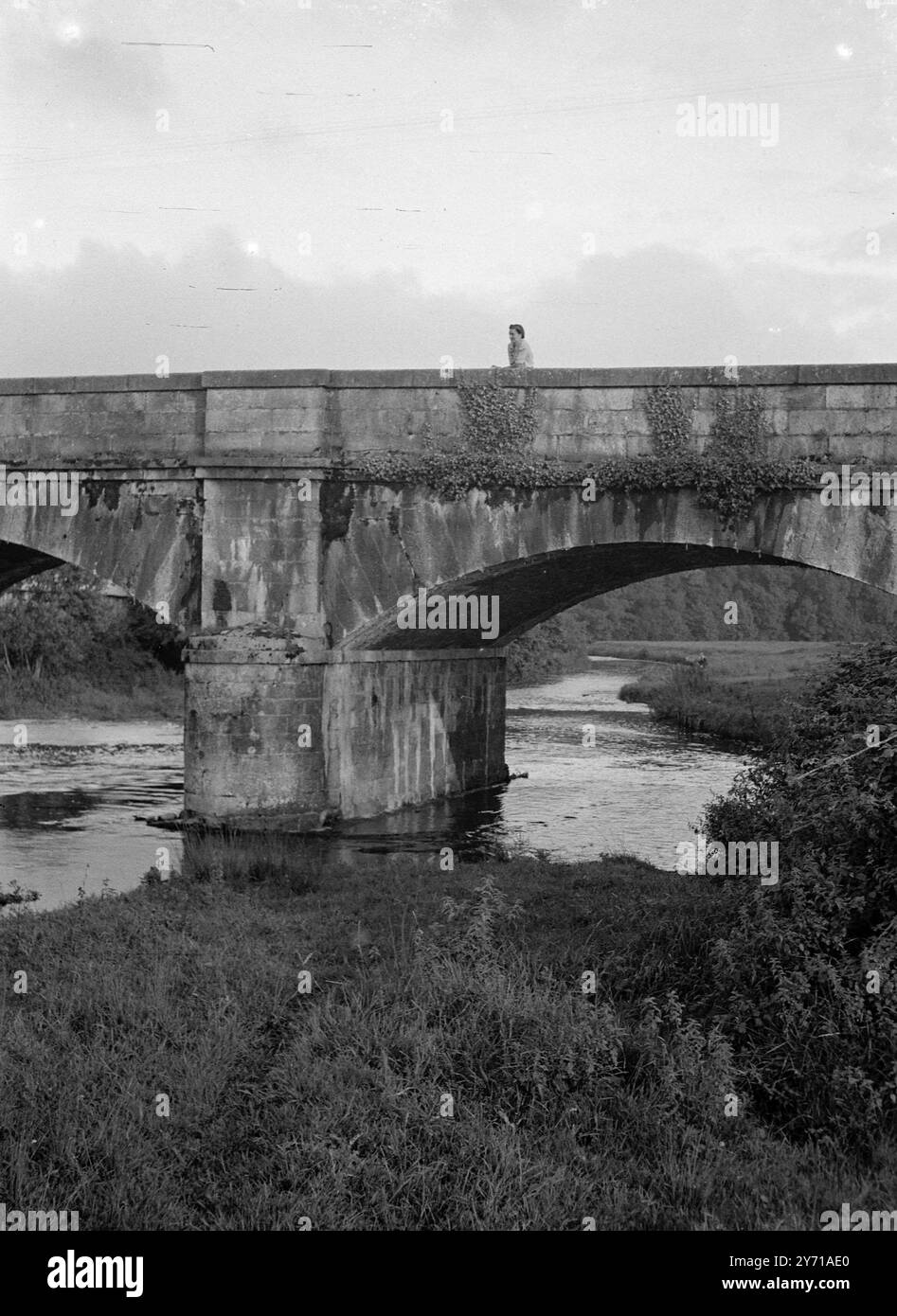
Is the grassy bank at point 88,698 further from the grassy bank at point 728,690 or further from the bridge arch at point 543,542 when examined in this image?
the bridge arch at point 543,542

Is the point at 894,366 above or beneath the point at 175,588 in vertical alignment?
above

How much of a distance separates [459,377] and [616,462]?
2307mm

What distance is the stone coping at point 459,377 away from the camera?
15750 millimetres

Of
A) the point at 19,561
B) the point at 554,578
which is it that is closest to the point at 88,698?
the point at 19,561

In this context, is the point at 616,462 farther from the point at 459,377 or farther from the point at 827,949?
the point at 827,949

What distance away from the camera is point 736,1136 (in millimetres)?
6422

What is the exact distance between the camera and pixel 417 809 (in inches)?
797

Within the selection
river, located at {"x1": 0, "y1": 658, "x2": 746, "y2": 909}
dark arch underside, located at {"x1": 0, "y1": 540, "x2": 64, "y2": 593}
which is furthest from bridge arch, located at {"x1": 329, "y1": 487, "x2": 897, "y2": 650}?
dark arch underside, located at {"x1": 0, "y1": 540, "x2": 64, "y2": 593}

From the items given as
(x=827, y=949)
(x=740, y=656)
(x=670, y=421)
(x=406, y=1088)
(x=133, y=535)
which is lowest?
(x=740, y=656)

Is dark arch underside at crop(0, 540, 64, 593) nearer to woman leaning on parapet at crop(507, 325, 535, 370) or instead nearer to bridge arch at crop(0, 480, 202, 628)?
bridge arch at crop(0, 480, 202, 628)
